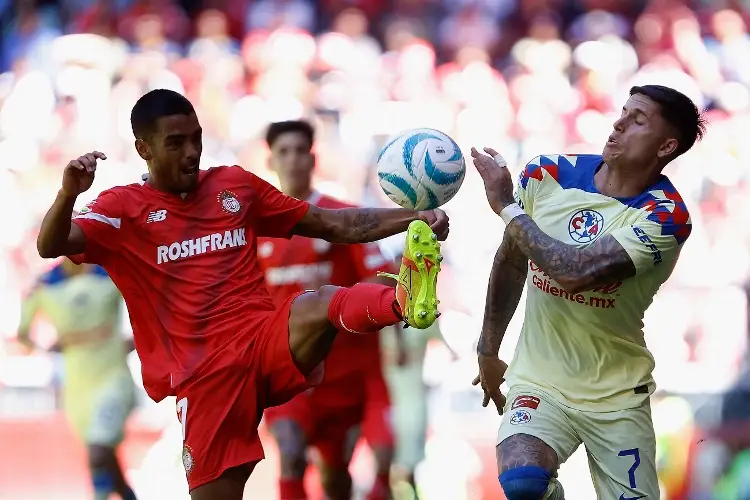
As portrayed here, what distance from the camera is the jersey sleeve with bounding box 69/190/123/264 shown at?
5.07 metres

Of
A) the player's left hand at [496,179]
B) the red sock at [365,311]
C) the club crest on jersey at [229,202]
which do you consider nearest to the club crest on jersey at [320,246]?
the club crest on jersey at [229,202]

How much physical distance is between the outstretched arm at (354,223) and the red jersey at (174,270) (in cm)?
33

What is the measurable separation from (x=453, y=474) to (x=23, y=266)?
3.95 m

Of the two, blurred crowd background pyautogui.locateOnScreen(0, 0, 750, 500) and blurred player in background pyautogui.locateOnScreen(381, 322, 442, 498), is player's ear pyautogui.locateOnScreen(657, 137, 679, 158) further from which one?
blurred crowd background pyautogui.locateOnScreen(0, 0, 750, 500)

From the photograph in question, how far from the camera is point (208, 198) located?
17.4 feet

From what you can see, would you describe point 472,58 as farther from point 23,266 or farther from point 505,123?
point 23,266

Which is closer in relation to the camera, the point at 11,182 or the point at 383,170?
the point at 383,170

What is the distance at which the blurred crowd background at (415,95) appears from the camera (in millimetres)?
10297

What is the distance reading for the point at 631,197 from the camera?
4996 mm

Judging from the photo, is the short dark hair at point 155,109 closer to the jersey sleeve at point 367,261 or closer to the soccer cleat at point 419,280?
the soccer cleat at point 419,280

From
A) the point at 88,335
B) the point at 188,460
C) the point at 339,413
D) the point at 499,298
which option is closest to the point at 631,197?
the point at 499,298

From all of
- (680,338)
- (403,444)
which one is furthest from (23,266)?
(680,338)

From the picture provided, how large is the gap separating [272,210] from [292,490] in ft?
6.29

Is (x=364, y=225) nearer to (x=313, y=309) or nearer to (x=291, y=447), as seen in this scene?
(x=313, y=309)
